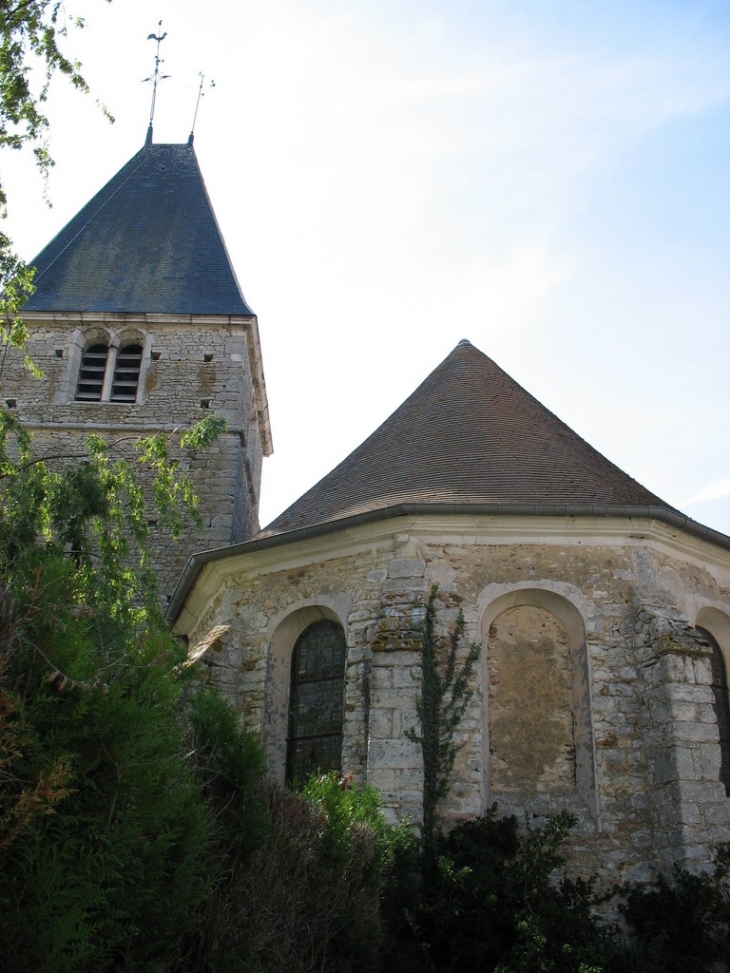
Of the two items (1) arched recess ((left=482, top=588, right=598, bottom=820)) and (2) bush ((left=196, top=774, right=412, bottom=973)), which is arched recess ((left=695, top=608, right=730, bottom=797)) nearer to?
(1) arched recess ((left=482, top=588, right=598, bottom=820))

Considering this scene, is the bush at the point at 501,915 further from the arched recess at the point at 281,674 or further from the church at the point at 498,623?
the arched recess at the point at 281,674

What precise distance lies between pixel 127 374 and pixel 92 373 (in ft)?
2.07

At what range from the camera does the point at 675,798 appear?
27.5 feet

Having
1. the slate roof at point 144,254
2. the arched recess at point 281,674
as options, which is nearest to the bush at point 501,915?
the arched recess at point 281,674

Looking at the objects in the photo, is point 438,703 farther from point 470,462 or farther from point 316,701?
point 470,462

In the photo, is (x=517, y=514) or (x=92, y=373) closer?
(x=517, y=514)

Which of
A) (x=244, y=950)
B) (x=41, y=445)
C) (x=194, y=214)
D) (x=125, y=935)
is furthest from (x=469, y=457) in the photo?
(x=194, y=214)

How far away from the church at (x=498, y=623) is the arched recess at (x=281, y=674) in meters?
0.02

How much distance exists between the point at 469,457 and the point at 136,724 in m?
6.86

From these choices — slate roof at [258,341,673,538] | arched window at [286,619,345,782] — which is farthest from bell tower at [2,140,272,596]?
arched window at [286,619,345,782]

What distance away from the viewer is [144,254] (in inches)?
768

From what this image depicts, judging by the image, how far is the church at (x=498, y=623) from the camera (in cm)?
871

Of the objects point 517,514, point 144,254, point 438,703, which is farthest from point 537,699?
point 144,254

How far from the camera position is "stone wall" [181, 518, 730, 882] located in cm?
861
